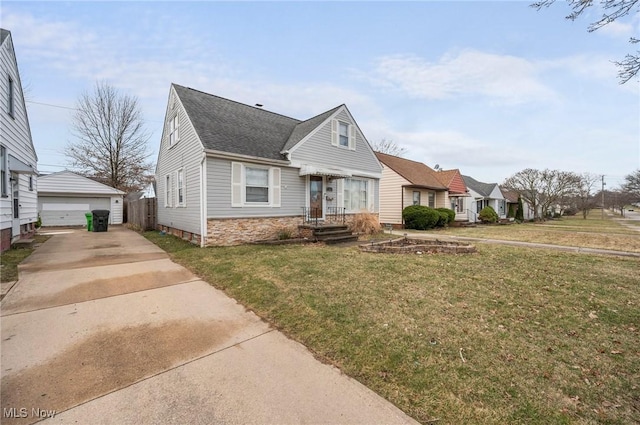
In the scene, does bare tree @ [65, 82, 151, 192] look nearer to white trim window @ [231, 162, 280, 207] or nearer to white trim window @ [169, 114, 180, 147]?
white trim window @ [169, 114, 180, 147]

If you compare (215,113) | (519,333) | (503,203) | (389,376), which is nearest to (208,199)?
(215,113)

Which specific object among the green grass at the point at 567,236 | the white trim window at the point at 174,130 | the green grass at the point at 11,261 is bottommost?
the green grass at the point at 567,236

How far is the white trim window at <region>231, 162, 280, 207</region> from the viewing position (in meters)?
9.83

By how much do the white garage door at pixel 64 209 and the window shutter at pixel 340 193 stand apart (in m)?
18.1

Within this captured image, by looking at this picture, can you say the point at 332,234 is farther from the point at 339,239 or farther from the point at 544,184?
the point at 544,184

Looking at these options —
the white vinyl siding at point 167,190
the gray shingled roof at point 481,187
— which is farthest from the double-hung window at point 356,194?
the gray shingled roof at point 481,187

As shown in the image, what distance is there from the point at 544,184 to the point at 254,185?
1512 inches

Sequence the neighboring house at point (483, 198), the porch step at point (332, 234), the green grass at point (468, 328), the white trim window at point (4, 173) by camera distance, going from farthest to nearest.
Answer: the neighboring house at point (483, 198) → the porch step at point (332, 234) → the white trim window at point (4, 173) → the green grass at point (468, 328)

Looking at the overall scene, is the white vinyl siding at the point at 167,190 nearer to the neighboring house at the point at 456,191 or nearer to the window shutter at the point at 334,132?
the window shutter at the point at 334,132

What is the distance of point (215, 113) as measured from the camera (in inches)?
438

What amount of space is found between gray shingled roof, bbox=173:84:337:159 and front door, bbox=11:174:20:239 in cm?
639

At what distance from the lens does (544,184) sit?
A: 3316 centimetres

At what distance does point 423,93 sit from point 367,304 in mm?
14272

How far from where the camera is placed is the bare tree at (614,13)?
3.63 meters
